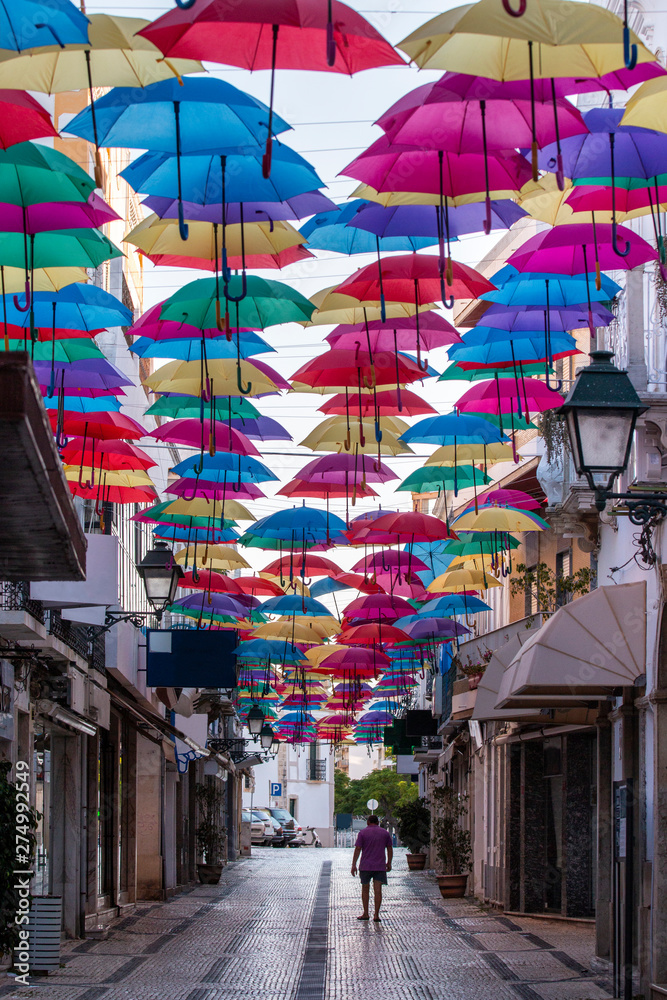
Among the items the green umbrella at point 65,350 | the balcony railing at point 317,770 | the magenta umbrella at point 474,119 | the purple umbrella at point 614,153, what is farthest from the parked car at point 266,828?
the magenta umbrella at point 474,119

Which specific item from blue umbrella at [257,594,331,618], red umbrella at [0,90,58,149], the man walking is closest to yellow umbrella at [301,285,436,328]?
red umbrella at [0,90,58,149]

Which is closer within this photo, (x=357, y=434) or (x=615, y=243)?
(x=615, y=243)

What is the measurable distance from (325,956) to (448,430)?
6720 mm

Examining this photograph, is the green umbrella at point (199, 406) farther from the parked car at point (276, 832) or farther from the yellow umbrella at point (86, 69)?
the parked car at point (276, 832)

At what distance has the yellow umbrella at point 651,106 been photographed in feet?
28.1

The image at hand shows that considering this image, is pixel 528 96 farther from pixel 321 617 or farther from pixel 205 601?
pixel 321 617

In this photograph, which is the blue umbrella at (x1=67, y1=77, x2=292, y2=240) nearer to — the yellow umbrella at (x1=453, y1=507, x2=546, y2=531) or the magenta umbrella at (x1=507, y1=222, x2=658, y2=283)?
the magenta umbrella at (x1=507, y1=222, x2=658, y2=283)

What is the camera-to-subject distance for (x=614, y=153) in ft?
31.1

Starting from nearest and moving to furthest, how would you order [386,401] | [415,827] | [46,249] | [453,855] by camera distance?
[46,249]
[386,401]
[453,855]
[415,827]

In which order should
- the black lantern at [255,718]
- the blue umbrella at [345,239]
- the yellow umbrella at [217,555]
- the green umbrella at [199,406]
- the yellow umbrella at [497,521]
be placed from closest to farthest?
the blue umbrella at [345,239] < the green umbrella at [199,406] < the yellow umbrella at [497,521] < the yellow umbrella at [217,555] < the black lantern at [255,718]

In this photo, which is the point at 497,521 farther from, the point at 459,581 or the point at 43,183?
the point at 43,183

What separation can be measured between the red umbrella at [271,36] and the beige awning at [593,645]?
7.00m

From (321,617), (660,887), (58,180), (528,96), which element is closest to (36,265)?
(58,180)

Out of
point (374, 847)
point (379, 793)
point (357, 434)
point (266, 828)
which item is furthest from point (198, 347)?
point (379, 793)
